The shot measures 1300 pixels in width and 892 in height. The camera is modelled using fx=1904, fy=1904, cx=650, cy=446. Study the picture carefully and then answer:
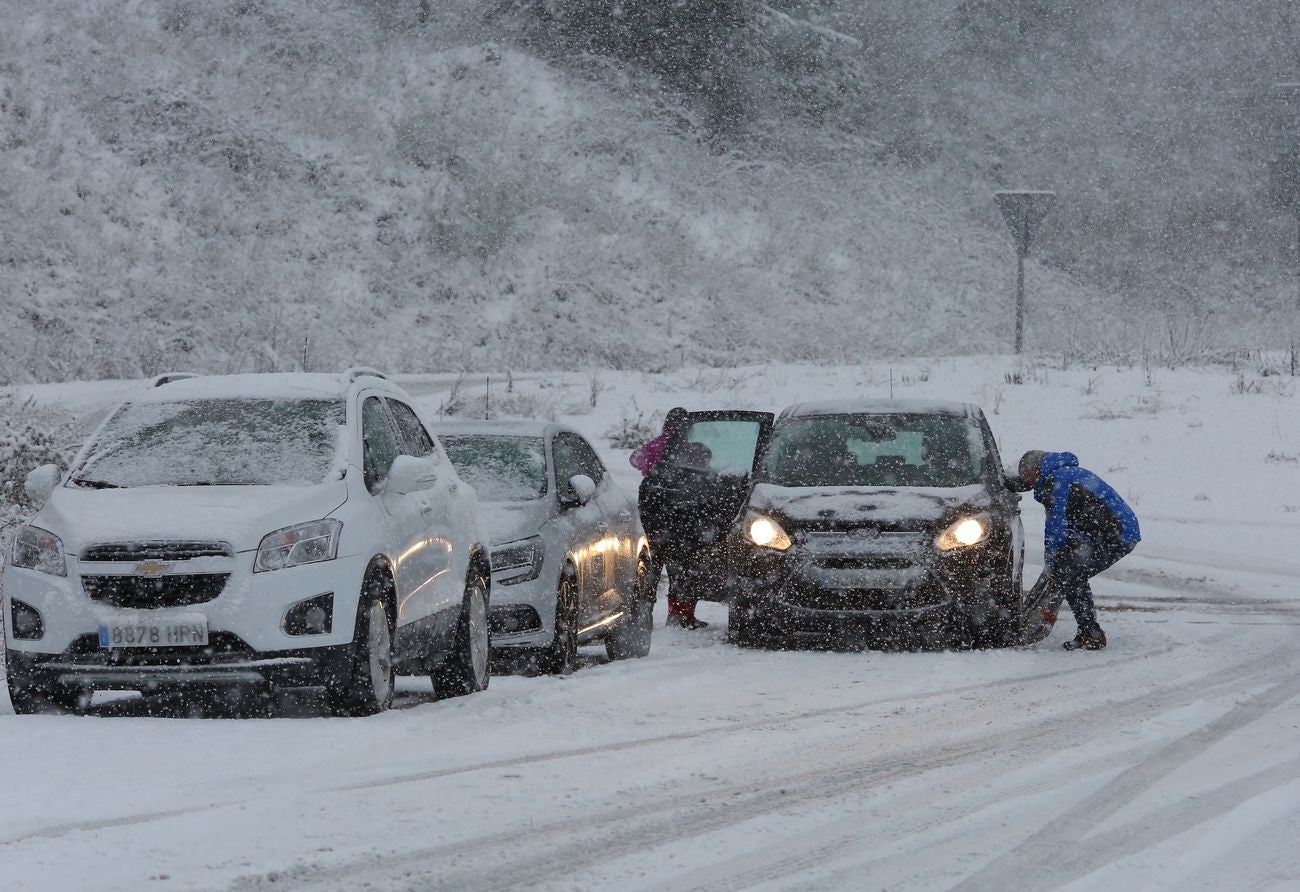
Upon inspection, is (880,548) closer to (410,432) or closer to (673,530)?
(673,530)

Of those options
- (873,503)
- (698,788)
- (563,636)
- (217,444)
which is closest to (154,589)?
(217,444)

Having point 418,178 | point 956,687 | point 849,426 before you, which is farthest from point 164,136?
point 956,687

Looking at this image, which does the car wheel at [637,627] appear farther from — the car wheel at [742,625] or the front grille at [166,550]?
the front grille at [166,550]

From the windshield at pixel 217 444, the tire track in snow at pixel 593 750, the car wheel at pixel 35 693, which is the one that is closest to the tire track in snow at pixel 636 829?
the tire track in snow at pixel 593 750

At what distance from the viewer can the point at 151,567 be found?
862 cm

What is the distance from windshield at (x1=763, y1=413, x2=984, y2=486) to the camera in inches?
521

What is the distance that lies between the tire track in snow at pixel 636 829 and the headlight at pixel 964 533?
3322 mm

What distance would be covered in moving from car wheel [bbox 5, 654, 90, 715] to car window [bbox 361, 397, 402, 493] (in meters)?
1.75

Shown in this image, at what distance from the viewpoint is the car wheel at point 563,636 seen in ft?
37.6

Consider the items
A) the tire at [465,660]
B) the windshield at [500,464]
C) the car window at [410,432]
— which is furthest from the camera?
the windshield at [500,464]

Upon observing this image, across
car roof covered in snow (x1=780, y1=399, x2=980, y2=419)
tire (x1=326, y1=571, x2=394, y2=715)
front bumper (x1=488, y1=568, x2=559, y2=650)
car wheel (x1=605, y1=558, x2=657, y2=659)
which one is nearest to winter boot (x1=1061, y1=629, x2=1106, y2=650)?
car roof covered in snow (x1=780, y1=399, x2=980, y2=419)

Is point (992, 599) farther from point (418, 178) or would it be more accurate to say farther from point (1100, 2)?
point (1100, 2)

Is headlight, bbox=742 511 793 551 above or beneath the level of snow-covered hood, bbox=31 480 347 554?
beneath

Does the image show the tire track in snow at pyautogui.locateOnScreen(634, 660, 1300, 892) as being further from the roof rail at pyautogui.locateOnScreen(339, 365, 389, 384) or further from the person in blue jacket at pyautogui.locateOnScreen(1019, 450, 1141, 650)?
the person in blue jacket at pyautogui.locateOnScreen(1019, 450, 1141, 650)
